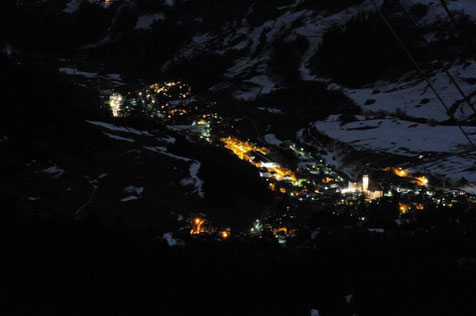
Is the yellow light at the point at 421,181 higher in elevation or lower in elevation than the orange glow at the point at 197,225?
lower

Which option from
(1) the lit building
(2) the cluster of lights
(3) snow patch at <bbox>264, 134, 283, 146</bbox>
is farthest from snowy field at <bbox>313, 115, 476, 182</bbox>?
(1) the lit building

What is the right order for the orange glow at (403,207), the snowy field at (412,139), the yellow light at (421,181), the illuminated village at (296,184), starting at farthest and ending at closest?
the snowy field at (412,139)
the yellow light at (421,181)
the orange glow at (403,207)
the illuminated village at (296,184)

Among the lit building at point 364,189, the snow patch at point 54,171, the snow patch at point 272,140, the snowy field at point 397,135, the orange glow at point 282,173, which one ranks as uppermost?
the snow patch at point 54,171

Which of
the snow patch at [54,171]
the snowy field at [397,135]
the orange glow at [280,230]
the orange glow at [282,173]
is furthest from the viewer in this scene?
the snowy field at [397,135]

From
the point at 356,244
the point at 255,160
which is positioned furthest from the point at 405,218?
the point at 255,160

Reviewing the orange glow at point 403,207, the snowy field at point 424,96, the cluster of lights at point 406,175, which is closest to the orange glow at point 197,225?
the orange glow at point 403,207

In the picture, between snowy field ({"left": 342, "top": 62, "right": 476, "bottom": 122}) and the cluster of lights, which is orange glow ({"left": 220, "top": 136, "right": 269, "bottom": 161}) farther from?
snowy field ({"left": 342, "top": 62, "right": 476, "bottom": 122})

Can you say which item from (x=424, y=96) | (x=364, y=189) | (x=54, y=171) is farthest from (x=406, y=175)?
(x=424, y=96)

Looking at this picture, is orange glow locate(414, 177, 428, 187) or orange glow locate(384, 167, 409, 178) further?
orange glow locate(384, 167, 409, 178)

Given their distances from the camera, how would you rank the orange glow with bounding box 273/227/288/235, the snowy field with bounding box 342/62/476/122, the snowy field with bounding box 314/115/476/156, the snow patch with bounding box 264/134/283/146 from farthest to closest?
1. the snowy field with bounding box 342/62/476/122
2. the snow patch with bounding box 264/134/283/146
3. the snowy field with bounding box 314/115/476/156
4. the orange glow with bounding box 273/227/288/235

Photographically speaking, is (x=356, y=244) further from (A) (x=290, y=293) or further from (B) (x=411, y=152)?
(B) (x=411, y=152)

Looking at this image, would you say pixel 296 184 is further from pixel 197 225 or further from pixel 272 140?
pixel 272 140

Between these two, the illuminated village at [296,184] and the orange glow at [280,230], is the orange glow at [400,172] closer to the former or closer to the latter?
the illuminated village at [296,184]
